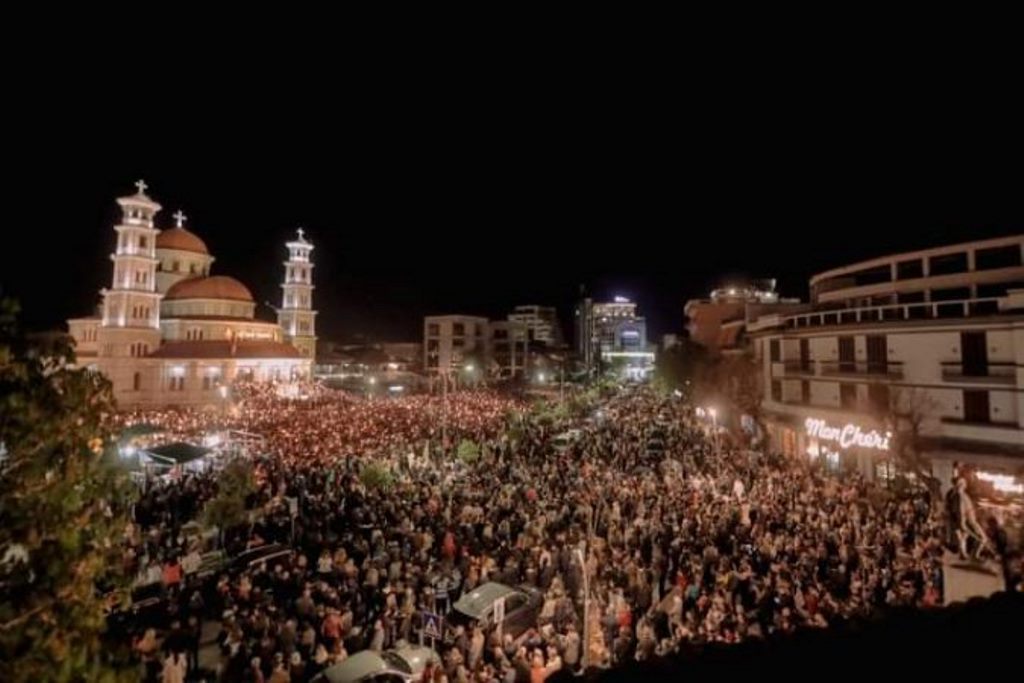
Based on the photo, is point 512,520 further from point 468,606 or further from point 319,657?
point 319,657

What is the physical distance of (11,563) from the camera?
464cm

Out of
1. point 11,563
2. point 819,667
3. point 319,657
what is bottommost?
point 319,657

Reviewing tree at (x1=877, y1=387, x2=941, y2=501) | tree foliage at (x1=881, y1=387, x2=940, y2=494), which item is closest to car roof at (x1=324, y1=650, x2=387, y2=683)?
tree at (x1=877, y1=387, x2=941, y2=501)

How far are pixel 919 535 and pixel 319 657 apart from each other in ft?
46.8

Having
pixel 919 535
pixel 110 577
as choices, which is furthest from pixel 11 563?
pixel 919 535

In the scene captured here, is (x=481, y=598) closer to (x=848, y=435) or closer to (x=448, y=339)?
(x=848, y=435)

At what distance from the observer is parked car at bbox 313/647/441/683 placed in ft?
29.2

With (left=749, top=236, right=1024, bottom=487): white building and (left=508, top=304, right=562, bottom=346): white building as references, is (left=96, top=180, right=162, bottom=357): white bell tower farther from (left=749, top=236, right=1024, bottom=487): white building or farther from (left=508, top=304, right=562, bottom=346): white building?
(left=508, top=304, right=562, bottom=346): white building

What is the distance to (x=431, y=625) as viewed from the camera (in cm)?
1112

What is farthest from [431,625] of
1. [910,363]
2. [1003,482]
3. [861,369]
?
[861,369]

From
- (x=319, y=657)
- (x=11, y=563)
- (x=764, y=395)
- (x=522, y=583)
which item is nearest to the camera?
(x=11, y=563)

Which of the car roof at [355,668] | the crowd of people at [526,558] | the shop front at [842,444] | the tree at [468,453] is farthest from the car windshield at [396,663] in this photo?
the shop front at [842,444]

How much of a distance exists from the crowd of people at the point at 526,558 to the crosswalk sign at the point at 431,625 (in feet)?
0.56

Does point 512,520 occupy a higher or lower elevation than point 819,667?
lower
